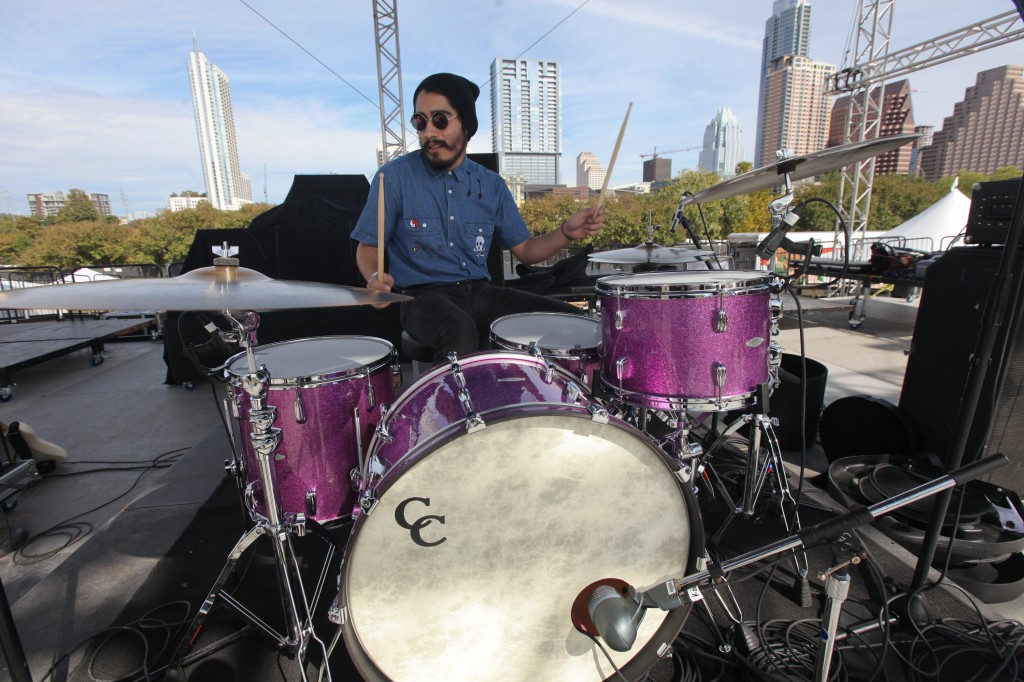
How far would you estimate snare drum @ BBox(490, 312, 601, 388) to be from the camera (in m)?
1.92

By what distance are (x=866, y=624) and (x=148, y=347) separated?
8.14 m

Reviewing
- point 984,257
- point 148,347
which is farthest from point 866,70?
point 148,347

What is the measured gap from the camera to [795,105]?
114 ft

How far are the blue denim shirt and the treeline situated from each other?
18.0 meters

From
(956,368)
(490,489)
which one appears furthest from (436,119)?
(956,368)

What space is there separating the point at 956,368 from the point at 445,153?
2.60 m

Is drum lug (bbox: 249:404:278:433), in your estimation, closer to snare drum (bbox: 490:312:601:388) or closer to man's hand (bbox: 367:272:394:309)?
man's hand (bbox: 367:272:394:309)

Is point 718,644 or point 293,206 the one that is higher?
point 293,206

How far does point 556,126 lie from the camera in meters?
19.8

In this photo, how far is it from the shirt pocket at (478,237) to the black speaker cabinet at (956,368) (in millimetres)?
2175

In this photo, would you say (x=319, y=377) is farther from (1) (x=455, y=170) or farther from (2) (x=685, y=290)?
(1) (x=455, y=170)

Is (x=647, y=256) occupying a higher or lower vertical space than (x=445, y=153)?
lower

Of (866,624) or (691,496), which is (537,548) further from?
(866,624)

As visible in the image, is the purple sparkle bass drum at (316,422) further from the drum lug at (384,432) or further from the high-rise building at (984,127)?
the high-rise building at (984,127)
